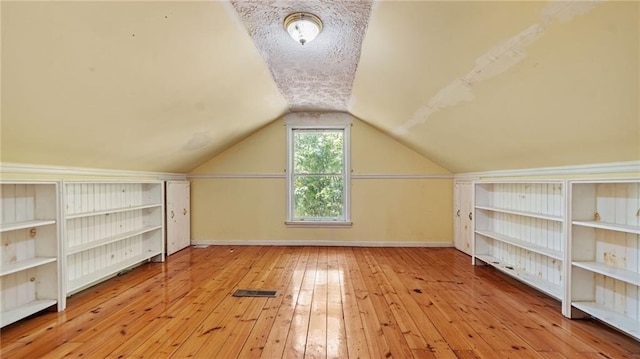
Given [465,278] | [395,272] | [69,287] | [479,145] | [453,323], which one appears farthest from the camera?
[395,272]

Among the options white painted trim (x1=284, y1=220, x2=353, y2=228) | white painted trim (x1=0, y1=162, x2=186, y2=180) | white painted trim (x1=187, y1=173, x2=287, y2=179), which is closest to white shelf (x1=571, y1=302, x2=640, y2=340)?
white painted trim (x1=284, y1=220, x2=353, y2=228)

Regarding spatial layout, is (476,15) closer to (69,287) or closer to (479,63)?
(479,63)

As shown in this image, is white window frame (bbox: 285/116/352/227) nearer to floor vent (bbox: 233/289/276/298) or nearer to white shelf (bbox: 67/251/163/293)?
floor vent (bbox: 233/289/276/298)

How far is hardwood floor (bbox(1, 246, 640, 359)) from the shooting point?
77.5 inches

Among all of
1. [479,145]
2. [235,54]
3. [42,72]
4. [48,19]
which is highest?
[235,54]

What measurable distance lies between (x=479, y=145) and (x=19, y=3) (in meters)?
3.59

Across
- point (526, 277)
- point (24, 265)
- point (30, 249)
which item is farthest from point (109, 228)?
point (526, 277)

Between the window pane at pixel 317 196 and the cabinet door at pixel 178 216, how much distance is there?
5.97 ft

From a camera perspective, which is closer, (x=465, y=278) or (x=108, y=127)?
(x=108, y=127)

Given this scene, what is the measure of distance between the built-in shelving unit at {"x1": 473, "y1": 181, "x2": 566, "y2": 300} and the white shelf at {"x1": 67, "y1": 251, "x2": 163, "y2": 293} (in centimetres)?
434

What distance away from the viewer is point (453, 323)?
2.34 meters

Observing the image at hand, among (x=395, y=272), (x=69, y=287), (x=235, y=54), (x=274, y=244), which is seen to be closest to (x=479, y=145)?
(x=395, y=272)

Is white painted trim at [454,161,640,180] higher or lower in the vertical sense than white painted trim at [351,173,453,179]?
higher

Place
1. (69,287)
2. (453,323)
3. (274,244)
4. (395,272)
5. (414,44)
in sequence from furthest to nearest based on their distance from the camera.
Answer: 1. (274,244)
2. (395,272)
3. (69,287)
4. (453,323)
5. (414,44)
